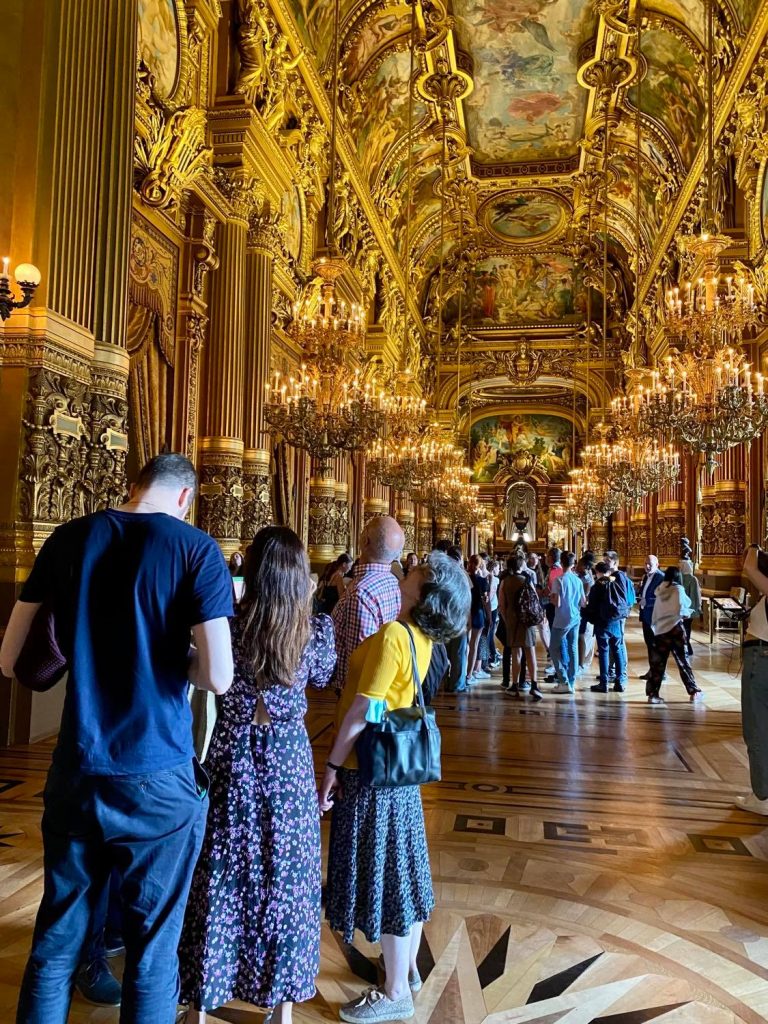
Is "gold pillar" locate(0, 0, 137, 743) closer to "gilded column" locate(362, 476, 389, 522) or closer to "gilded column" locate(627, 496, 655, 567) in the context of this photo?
"gilded column" locate(362, 476, 389, 522)

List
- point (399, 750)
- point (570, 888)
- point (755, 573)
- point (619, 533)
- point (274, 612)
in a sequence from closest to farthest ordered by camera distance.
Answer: point (274, 612) < point (399, 750) < point (570, 888) < point (755, 573) < point (619, 533)

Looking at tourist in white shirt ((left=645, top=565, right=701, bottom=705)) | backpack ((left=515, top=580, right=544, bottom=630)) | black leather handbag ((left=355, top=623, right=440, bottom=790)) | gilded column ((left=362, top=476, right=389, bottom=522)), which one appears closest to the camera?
black leather handbag ((left=355, top=623, right=440, bottom=790))

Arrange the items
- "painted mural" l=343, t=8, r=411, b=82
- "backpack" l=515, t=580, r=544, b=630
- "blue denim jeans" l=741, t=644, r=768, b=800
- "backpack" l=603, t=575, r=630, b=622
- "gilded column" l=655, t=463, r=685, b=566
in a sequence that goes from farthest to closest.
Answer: "gilded column" l=655, t=463, r=685, b=566
"painted mural" l=343, t=8, r=411, b=82
"backpack" l=603, t=575, r=630, b=622
"backpack" l=515, t=580, r=544, b=630
"blue denim jeans" l=741, t=644, r=768, b=800

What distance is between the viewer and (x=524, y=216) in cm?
2255

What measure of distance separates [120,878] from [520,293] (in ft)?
89.4

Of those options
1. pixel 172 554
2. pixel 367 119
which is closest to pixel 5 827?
pixel 172 554

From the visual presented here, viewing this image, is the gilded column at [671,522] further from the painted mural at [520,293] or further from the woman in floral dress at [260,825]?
the woman in floral dress at [260,825]

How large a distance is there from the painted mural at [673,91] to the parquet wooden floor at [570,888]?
13333mm

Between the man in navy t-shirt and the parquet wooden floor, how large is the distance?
848 mm

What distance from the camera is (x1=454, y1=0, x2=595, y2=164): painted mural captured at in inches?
562

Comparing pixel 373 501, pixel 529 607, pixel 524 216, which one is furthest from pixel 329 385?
pixel 524 216

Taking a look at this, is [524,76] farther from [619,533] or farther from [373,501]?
[619,533]

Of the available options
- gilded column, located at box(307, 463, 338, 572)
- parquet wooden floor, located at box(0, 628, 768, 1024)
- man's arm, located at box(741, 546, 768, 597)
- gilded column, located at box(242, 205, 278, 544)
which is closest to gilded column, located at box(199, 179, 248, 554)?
gilded column, located at box(242, 205, 278, 544)

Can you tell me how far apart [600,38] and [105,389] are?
13.6 meters
